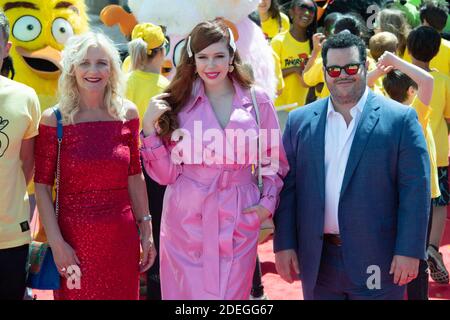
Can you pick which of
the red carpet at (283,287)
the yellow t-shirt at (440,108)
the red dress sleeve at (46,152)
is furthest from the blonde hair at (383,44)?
the red dress sleeve at (46,152)

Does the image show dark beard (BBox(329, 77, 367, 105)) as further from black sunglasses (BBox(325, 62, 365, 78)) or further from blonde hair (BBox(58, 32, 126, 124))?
blonde hair (BBox(58, 32, 126, 124))

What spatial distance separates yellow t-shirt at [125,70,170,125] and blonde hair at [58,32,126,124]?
129 cm

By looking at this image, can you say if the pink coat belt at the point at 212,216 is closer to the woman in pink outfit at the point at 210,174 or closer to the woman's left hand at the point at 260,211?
the woman in pink outfit at the point at 210,174

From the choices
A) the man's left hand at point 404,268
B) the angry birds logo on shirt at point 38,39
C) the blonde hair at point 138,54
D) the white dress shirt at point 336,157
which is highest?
the angry birds logo on shirt at point 38,39

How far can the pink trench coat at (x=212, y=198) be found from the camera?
3.43 m

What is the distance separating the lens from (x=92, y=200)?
3.38 metres

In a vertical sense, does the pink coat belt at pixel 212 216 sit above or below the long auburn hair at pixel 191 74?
below

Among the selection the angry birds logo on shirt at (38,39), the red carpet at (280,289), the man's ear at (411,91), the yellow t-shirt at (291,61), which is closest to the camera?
the man's ear at (411,91)

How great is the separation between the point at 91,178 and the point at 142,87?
5.32 feet

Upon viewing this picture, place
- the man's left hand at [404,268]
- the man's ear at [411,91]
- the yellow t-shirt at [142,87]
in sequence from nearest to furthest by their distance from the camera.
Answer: the man's left hand at [404,268]
the man's ear at [411,91]
the yellow t-shirt at [142,87]

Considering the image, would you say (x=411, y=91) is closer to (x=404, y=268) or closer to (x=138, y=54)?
(x=404, y=268)

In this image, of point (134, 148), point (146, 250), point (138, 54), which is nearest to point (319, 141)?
point (134, 148)

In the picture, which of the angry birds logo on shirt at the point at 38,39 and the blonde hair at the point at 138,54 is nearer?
the blonde hair at the point at 138,54

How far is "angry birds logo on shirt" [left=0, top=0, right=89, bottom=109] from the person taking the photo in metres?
5.84
